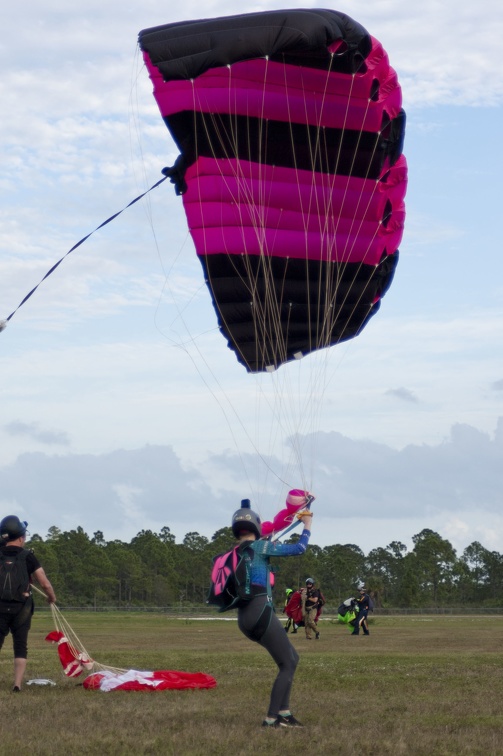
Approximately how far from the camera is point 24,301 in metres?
11.0

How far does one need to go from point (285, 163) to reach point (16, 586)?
7.21m

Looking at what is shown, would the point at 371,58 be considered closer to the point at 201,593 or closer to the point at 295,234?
the point at 295,234

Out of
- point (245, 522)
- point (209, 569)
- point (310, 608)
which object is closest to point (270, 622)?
point (245, 522)

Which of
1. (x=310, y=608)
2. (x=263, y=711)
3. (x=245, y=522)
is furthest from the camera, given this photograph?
(x=310, y=608)

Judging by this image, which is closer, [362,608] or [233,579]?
[233,579]

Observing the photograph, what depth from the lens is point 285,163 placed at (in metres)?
14.6

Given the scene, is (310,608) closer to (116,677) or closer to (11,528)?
(116,677)

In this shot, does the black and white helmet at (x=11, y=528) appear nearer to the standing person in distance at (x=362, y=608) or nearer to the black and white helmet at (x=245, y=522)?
the black and white helmet at (x=245, y=522)

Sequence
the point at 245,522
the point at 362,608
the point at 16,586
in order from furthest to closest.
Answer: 1. the point at 362,608
2. the point at 16,586
3. the point at 245,522

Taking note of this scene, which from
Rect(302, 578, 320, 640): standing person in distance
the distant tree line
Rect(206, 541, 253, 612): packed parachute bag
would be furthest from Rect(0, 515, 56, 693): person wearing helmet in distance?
the distant tree line

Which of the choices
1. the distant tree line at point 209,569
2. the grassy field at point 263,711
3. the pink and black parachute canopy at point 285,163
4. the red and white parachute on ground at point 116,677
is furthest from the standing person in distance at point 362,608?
the distant tree line at point 209,569

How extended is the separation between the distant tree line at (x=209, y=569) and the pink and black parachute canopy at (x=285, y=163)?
67261 millimetres

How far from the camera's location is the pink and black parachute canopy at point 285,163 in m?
12.4

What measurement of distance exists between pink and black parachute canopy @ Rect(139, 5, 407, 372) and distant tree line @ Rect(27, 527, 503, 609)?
67.3 metres
